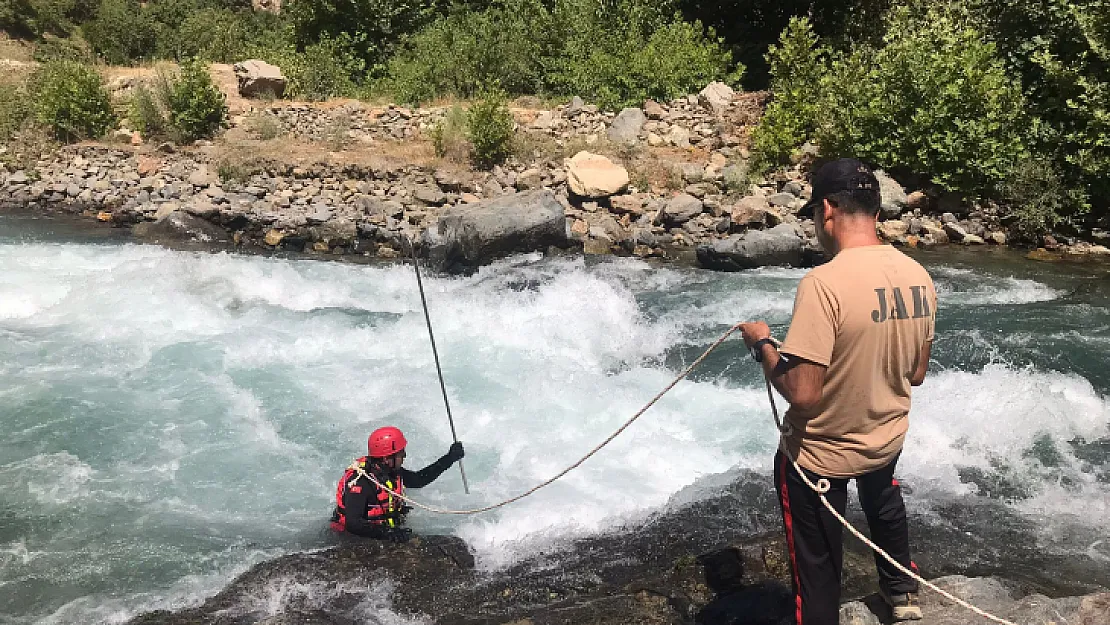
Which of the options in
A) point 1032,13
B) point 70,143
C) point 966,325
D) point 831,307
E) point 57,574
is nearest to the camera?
point 831,307

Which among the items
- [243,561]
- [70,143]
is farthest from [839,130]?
[70,143]

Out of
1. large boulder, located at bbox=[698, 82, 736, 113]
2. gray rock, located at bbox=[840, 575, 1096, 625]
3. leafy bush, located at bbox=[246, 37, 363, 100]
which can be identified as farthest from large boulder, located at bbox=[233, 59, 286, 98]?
gray rock, located at bbox=[840, 575, 1096, 625]

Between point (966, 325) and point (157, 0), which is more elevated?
point (157, 0)

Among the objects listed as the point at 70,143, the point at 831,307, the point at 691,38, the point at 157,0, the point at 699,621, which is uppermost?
the point at 157,0

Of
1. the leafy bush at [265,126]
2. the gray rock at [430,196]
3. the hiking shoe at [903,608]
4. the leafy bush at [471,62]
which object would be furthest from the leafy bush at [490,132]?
the hiking shoe at [903,608]

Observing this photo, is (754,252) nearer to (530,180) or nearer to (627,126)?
(530,180)

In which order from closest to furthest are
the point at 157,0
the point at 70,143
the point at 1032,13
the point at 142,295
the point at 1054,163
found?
the point at 142,295
the point at 1054,163
the point at 1032,13
the point at 70,143
the point at 157,0

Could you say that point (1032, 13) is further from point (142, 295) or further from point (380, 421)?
point (142, 295)

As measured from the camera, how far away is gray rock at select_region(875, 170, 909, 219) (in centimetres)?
1114

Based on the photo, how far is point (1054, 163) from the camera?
11039 millimetres

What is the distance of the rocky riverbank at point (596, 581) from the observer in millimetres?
3906

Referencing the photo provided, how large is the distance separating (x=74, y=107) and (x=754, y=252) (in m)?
12.7

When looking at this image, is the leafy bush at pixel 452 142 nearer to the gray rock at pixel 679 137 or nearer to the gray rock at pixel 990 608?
the gray rock at pixel 679 137

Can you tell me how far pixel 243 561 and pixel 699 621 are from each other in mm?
2567
